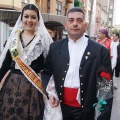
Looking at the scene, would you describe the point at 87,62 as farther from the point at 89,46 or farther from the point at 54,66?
the point at 54,66

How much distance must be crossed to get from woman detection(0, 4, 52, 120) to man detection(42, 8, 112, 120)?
1.60 feet

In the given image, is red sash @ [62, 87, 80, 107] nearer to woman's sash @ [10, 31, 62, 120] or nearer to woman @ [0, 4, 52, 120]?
woman's sash @ [10, 31, 62, 120]

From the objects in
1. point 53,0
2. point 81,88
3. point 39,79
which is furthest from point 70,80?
point 53,0

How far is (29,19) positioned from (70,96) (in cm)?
101

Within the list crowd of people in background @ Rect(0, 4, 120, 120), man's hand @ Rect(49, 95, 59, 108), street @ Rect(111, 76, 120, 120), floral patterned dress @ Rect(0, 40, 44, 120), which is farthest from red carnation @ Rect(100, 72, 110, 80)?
street @ Rect(111, 76, 120, 120)

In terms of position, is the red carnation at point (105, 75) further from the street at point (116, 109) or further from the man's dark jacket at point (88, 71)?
the street at point (116, 109)

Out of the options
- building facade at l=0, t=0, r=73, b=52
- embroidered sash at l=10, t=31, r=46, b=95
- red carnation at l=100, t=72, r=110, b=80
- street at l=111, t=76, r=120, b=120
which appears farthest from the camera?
building facade at l=0, t=0, r=73, b=52

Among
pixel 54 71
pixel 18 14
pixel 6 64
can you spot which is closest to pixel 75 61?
pixel 54 71

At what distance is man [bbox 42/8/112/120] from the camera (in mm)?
2260

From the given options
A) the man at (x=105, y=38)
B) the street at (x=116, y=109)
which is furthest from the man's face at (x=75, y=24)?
the man at (x=105, y=38)

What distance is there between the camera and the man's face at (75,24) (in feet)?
7.50

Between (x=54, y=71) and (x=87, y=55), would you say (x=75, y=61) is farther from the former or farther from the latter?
(x=54, y=71)

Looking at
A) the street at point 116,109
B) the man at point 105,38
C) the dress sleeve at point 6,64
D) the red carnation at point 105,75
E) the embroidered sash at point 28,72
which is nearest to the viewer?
the red carnation at point 105,75

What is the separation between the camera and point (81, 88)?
2262mm
